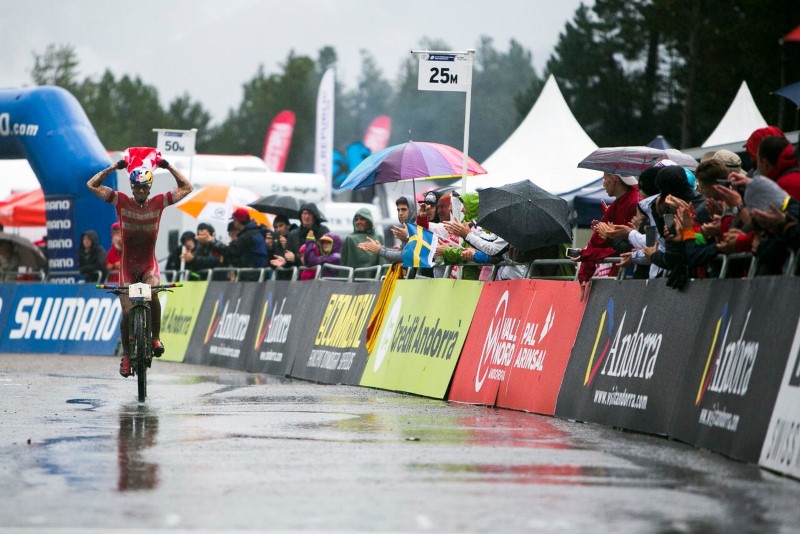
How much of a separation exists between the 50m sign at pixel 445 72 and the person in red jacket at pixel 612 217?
15.3 feet

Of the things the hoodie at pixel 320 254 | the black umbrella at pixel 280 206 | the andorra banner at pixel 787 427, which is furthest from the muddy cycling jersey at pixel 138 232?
the black umbrella at pixel 280 206

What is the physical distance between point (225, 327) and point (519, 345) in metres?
10.2

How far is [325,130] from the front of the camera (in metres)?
56.3

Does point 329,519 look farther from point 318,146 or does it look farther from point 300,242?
point 318,146

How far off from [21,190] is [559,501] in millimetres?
37289

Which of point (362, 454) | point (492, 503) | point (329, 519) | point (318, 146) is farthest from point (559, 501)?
point (318, 146)

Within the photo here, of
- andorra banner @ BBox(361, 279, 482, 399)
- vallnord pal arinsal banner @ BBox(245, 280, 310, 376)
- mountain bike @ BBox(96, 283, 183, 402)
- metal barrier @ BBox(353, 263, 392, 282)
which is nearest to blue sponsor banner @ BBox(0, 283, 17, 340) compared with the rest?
vallnord pal arinsal banner @ BBox(245, 280, 310, 376)

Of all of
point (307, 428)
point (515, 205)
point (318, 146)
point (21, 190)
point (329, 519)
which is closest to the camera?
point (329, 519)

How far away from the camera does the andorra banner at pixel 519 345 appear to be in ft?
43.3

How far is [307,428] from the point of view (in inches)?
449

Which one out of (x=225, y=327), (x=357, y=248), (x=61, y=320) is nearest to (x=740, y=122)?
(x=225, y=327)

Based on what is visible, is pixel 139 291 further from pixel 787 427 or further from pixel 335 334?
pixel 787 427

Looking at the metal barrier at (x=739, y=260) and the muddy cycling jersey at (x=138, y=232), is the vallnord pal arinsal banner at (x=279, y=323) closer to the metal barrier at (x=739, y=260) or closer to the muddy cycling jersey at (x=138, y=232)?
the muddy cycling jersey at (x=138, y=232)

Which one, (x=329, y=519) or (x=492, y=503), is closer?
(x=329, y=519)
